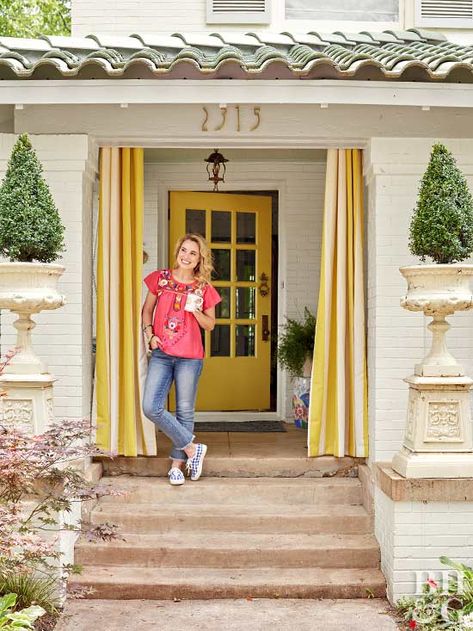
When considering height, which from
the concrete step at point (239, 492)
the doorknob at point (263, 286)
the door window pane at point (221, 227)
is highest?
the door window pane at point (221, 227)

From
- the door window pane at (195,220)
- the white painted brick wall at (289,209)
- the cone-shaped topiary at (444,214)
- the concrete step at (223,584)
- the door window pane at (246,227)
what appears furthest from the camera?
the door window pane at (246,227)

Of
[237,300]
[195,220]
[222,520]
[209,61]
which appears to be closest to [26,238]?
[209,61]

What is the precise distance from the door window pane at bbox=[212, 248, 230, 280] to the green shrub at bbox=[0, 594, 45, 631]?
4.44 metres

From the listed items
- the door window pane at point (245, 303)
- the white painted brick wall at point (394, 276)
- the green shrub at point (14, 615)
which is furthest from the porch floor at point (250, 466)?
the door window pane at point (245, 303)

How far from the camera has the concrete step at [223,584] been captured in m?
5.03

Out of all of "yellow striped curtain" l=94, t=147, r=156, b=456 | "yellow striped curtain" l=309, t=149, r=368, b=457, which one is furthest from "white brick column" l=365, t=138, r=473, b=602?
"yellow striped curtain" l=94, t=147, r=156, b=456

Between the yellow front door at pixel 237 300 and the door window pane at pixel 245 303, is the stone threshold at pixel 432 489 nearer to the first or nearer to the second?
the yellow front door at pixel 237 300

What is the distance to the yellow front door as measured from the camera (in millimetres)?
8125

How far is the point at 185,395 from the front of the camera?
582 centimetres

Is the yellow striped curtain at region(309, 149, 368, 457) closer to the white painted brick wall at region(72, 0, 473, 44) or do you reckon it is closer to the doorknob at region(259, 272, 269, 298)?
the white painted brick wall at region(72, 0, 473, 44)

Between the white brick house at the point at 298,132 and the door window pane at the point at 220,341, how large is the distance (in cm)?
238

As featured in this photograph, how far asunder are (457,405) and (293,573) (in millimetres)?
1493

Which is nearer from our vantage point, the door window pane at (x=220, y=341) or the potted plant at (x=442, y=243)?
the potted plant at (x=442, y=243)

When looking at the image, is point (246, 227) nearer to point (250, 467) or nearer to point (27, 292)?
point (250, 467)
